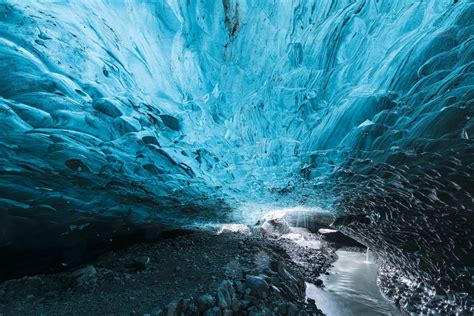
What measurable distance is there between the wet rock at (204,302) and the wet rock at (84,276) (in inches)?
71.9

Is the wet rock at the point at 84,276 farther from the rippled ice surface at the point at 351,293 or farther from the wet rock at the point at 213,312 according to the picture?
the rippled ice surface at the point at 351,293

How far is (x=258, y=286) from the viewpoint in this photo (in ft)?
14.6

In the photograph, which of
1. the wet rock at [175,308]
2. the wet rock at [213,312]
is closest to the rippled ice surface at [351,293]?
the wet rock at [213,312]

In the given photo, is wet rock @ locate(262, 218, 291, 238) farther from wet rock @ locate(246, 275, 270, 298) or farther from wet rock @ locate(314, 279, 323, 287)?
wet rock @ locate(246, 275, 270, 298)

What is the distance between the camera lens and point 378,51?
3.27m

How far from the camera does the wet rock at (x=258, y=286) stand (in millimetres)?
4344

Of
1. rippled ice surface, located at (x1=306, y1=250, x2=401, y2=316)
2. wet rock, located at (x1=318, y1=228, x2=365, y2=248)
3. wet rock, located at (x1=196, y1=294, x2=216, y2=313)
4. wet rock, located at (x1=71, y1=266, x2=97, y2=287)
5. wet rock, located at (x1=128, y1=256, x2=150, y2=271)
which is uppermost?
wet rock, located at (x1=318, y1=228, x2=365, y2=248)

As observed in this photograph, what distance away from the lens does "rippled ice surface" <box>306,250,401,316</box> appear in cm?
580

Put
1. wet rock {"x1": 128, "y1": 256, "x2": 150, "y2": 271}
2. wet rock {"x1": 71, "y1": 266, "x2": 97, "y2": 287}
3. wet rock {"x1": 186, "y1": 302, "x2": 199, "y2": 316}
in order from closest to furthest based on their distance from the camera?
1. wet rock {"x1": 186, "y1": 302, "x2": 199, "y2": 316}
2. wet rock {"x1": 71, "y1": 266, "x2": 97, "y2": 287}
3. wet rock {"x1": 128, "y1": 256, "x2": 150, "y2": 271}

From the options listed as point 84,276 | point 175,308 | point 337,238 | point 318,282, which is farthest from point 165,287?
point 337,238

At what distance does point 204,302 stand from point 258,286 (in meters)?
1.06

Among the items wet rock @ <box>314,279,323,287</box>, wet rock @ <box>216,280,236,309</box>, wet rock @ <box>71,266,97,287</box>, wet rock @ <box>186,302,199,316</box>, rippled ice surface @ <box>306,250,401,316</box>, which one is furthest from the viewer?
wet rock @ <box>314,279,323,287</box>

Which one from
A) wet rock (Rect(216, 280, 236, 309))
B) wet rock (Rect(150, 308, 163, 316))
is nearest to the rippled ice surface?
wet rock (Rect(216, 280, 236, 309))

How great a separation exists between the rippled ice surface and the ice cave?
0.47 m
